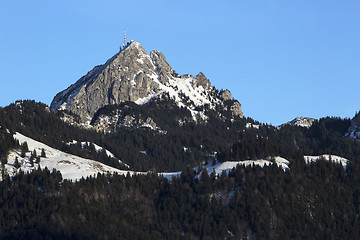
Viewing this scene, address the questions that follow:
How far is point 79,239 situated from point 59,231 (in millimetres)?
6200

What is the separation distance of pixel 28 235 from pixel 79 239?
1445 cm

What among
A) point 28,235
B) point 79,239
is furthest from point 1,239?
point 79,239

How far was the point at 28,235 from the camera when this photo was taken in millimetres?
196375

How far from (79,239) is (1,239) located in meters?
21.9

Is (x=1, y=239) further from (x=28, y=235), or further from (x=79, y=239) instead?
(x=79, y=239)

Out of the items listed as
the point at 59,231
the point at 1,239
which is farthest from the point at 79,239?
the point at 1,239

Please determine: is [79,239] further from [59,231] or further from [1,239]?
[1,239]

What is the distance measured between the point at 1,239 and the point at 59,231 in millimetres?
16566

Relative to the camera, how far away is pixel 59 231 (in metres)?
200

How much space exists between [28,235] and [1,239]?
7740 mm

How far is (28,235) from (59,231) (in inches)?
349

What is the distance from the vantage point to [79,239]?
199750mm
